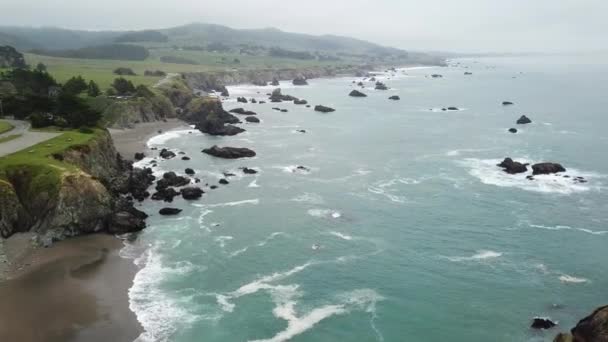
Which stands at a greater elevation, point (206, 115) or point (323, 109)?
point (206, 115)

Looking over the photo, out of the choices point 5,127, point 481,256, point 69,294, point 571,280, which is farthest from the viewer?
point 5,127

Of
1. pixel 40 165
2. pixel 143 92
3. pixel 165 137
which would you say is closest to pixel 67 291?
pixel 40 165

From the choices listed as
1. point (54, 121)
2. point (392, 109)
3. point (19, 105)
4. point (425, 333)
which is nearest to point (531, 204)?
point (425, 333)

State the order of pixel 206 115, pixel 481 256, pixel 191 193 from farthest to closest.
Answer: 1. pixel 206 115
2. pixel 191 193
3. pixel 481 256

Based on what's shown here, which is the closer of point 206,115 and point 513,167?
point 513,167

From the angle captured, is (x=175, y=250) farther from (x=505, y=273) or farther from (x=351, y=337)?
(x=505, y=273)

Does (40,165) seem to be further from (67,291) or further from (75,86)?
(75,86)

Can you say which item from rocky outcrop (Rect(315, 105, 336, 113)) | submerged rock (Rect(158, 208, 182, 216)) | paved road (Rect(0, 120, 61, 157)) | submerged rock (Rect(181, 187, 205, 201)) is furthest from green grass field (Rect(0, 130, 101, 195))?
rocky outcrop (Rect(315, 105, 336, 113))
